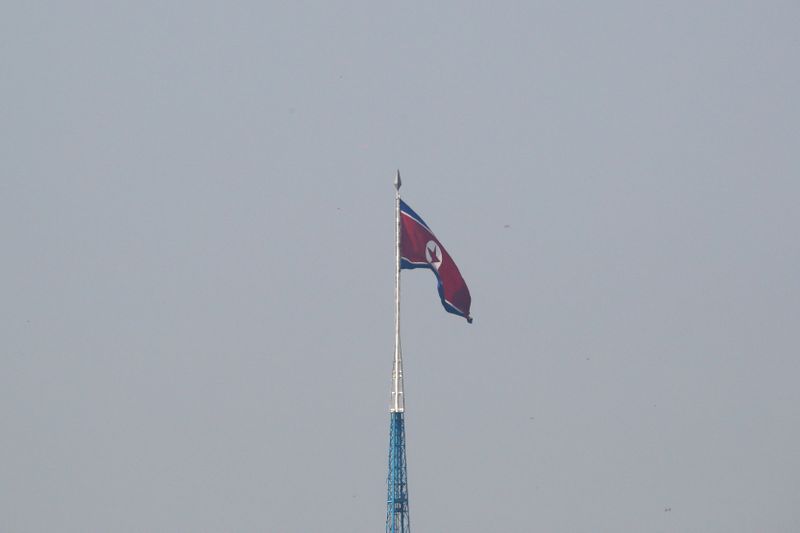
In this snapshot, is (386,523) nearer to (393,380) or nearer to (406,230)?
(393,380)

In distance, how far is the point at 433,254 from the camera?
13662 centimetres

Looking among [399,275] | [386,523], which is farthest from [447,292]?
[386,523]

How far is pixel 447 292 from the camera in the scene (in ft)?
448

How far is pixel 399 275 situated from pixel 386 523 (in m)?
15.4

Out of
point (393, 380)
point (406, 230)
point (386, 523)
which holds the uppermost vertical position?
point (406, 230)

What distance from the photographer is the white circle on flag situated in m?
136

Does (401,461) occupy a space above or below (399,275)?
below

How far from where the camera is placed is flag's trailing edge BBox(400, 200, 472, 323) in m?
136

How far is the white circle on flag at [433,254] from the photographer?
136 meters

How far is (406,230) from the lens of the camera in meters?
136

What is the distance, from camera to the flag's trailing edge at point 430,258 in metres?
136

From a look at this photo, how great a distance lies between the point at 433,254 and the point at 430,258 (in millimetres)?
339

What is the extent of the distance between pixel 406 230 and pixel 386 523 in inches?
719

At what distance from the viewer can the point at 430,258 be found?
136 metres
